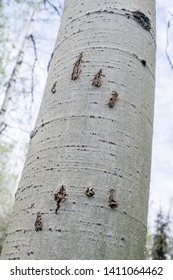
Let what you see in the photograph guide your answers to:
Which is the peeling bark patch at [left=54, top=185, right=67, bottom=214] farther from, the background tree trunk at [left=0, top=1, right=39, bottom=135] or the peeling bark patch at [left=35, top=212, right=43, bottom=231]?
the background tree trunk at [left=0, top=1, right=39, bottom=135]

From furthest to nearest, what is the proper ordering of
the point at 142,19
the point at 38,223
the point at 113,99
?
the point at 142,19, the point at 113,99, the point at 38,223

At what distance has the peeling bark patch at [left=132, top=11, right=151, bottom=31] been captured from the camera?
92cm

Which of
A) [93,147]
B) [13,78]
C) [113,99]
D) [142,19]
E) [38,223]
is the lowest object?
[38,223]

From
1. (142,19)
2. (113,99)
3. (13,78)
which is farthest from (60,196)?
(13,78)

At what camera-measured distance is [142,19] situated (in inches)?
36.7

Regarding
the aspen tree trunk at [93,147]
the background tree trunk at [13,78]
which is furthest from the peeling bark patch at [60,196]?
the background tree trunk at [13,78]

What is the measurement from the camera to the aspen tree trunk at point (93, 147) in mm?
666

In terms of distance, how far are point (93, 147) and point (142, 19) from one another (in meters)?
0.43

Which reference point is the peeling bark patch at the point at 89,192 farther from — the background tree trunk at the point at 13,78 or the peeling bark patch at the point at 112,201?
the background tree trunk at the point at 13,78

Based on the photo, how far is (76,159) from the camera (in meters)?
0.72

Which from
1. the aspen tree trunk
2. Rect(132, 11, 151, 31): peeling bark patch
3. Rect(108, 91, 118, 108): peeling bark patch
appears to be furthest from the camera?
Rect(132, 11, 151, 31): peeling bark patch

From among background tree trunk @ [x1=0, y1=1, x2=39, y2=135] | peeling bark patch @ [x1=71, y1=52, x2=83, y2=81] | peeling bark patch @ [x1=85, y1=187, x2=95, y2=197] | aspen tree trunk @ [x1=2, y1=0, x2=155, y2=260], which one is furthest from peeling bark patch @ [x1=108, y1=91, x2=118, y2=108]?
background tree trunk @ [x1=0, y1=1, x2=39, y2=135]

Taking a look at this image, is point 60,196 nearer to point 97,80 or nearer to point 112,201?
point 112,201

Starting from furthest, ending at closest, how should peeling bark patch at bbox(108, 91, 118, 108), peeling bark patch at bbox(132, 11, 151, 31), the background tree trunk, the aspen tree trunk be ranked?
1. the background tree trunk
2. peeling bark patch at bbox(132, 11, 151, 31)
3. peeling bark patch at bbox(108, 91, 118, 108)
4. the aspen tree trunk
